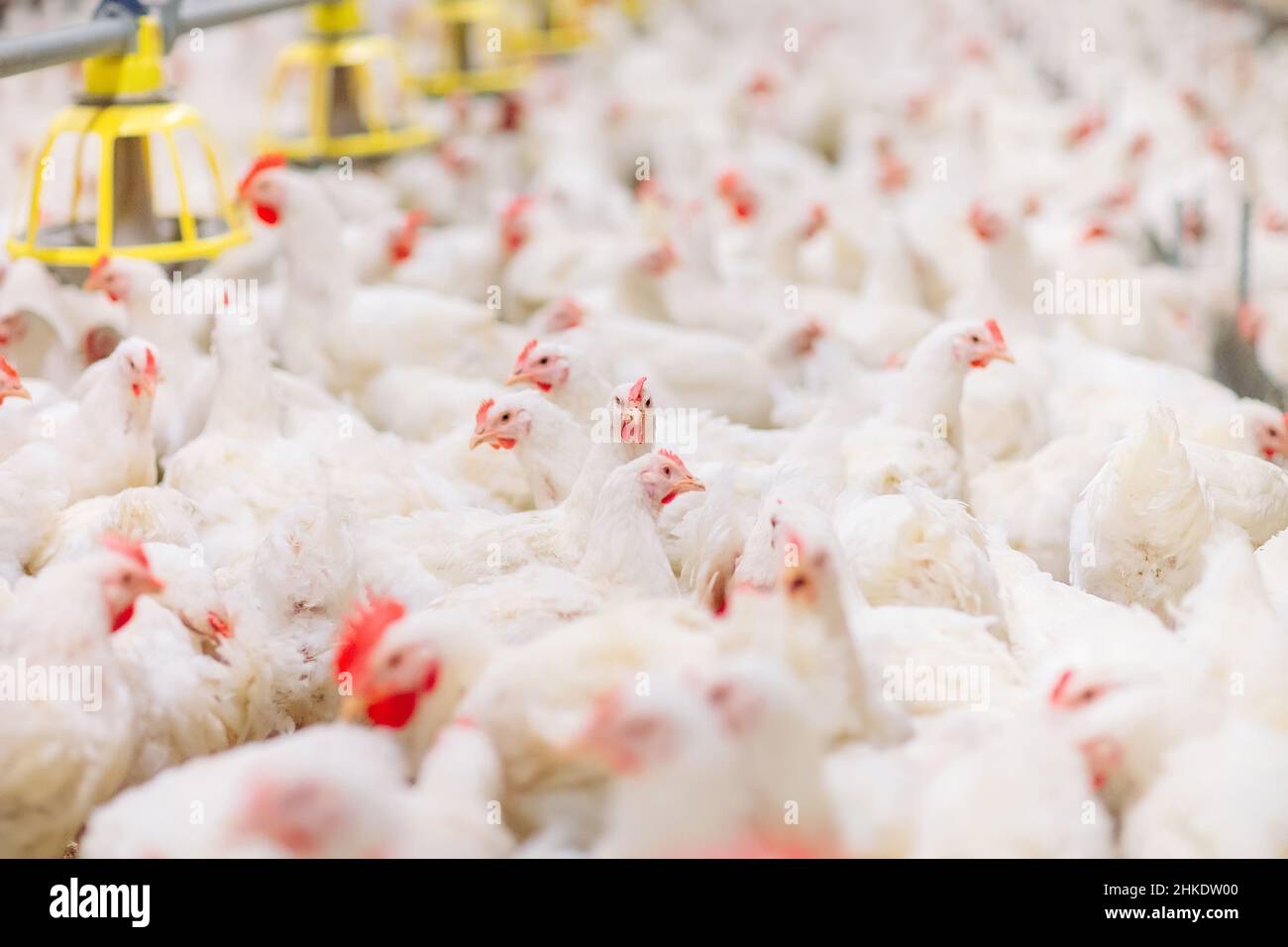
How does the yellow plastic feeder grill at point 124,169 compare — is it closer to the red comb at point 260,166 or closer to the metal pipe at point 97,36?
the metal pipe at point 97,36

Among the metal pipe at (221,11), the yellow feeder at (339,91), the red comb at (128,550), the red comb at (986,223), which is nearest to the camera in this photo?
the red comb at (128,550)

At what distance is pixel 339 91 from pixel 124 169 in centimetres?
190

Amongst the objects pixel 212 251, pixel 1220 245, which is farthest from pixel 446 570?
pixel 1220 245

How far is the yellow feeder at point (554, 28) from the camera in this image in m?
8.32

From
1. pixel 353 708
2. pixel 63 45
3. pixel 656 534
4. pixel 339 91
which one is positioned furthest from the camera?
pixel 339 91

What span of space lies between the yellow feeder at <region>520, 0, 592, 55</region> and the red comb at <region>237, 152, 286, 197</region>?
4095mm

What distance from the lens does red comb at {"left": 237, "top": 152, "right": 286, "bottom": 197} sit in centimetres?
419

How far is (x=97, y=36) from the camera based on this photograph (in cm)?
346

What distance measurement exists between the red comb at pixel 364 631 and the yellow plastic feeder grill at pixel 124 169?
1981 millimetres
